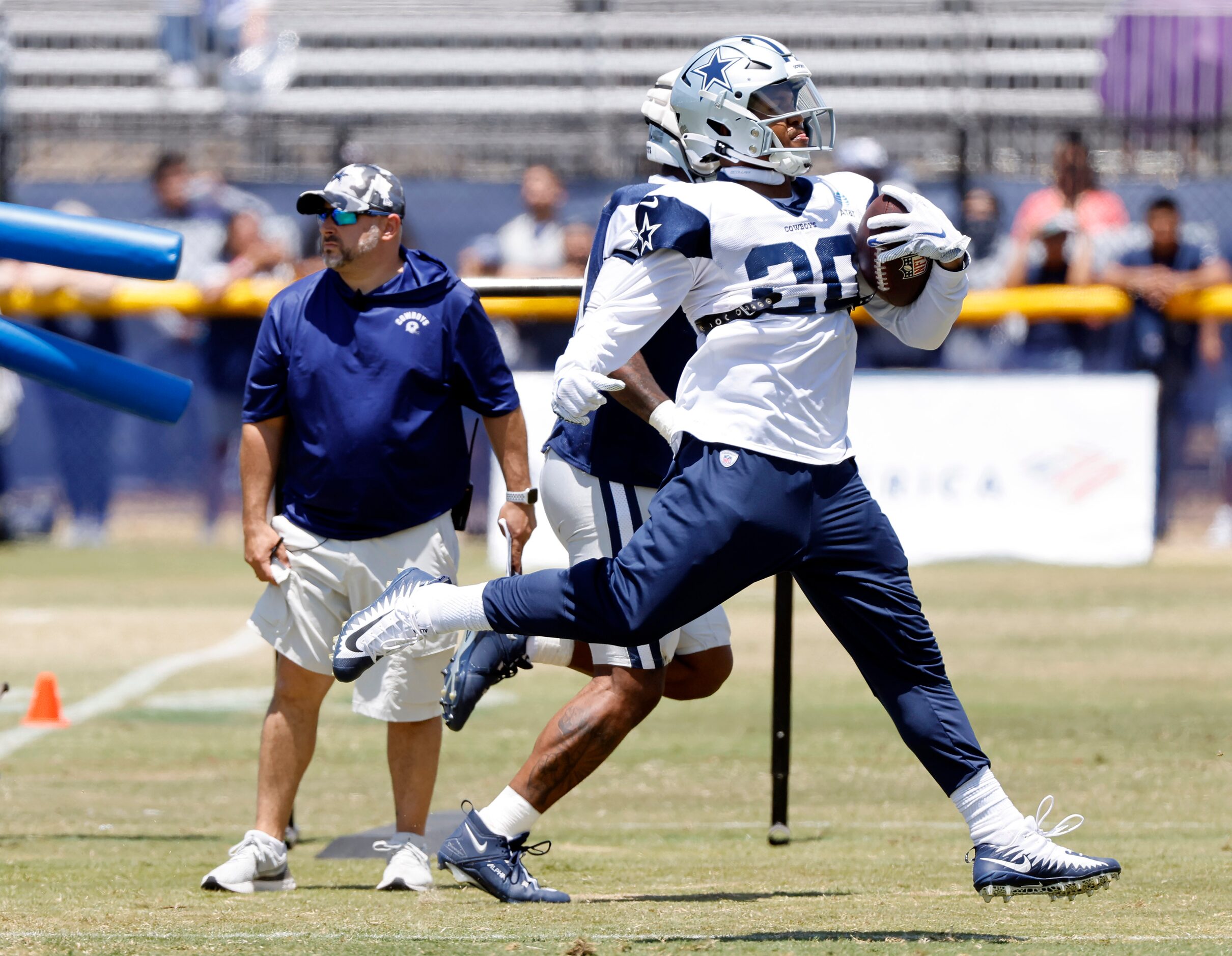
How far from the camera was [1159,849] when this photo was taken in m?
5.88

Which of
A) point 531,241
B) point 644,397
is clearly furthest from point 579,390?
point 531,241

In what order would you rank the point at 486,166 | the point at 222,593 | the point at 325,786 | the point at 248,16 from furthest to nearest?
the point at 248,16 → the point at 486,166 → the point at 222,593 → the point at 325,786

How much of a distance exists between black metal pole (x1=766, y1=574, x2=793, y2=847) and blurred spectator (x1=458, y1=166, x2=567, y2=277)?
9990 millimetres

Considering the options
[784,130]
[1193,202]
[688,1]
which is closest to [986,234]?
[1193,202]

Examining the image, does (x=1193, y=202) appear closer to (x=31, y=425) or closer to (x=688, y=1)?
(x=688, y=1)

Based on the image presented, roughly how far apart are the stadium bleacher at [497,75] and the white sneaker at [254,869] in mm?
12772

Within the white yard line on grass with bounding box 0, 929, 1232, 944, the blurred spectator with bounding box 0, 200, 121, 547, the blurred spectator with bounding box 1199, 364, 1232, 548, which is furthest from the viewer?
the blurred spectator with bounding box 0, 200, 121, 547

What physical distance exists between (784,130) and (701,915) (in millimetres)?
1951

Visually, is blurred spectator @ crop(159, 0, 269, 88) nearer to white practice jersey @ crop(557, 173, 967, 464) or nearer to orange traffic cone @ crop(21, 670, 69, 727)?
orange traffic cone @ crop(21, 670, 69, 727)

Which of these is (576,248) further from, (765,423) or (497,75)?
(765,423)

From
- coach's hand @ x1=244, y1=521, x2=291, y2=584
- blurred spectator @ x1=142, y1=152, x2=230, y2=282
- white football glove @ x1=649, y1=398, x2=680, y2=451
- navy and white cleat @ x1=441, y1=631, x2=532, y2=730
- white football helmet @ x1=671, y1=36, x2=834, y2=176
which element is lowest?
blurred spectator @ x1=142, y1=152, x2=230, y2=282

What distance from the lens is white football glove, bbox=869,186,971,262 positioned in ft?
15.4

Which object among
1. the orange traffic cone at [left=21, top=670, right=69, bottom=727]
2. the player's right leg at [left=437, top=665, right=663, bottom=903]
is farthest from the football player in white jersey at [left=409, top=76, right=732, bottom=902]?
the orange traffic cone at [left=21, top=670, right=69, bottom=727]

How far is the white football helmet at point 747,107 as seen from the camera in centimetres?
479
